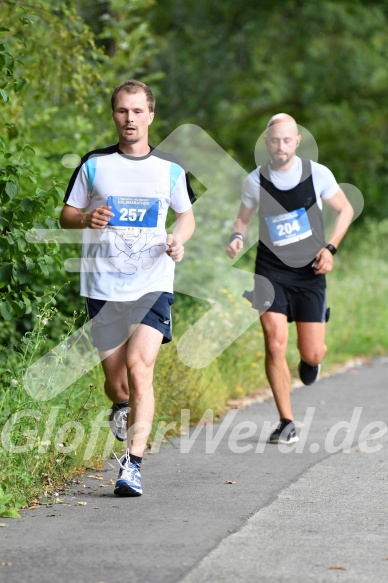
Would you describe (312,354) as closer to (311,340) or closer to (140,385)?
(311,340)

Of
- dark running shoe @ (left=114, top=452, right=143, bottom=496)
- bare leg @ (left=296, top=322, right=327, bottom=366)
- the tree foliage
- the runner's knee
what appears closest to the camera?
dark running shoe @ (left=114, top=452, right=143, bottom=496)

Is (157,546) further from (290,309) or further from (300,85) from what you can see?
(300,85)

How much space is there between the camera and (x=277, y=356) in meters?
8.89

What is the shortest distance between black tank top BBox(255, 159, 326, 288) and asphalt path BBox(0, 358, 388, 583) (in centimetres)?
120

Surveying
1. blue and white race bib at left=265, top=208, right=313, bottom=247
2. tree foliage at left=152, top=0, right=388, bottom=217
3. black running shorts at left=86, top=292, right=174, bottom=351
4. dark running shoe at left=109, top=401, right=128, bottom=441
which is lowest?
dark running shoe at left=109, top=401, right=128, bottom=441

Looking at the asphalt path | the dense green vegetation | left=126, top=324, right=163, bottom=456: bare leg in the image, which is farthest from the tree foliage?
left=126, top=324, right=163, bottom=456: bare leg

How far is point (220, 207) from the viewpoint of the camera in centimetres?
1463

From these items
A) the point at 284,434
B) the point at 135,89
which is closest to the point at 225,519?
the point at 135,89

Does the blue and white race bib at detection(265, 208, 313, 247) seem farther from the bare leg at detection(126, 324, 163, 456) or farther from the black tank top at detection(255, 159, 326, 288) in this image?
the bare leg at detection(126, 324, 163, 456)

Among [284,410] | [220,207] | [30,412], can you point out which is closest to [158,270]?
[30,412]

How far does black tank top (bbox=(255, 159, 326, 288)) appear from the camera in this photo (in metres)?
8.80

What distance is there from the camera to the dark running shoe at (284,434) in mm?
8789

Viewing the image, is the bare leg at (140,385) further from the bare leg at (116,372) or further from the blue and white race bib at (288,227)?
the blue and white race bib at (288,227)

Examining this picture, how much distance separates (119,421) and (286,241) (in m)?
1.96
